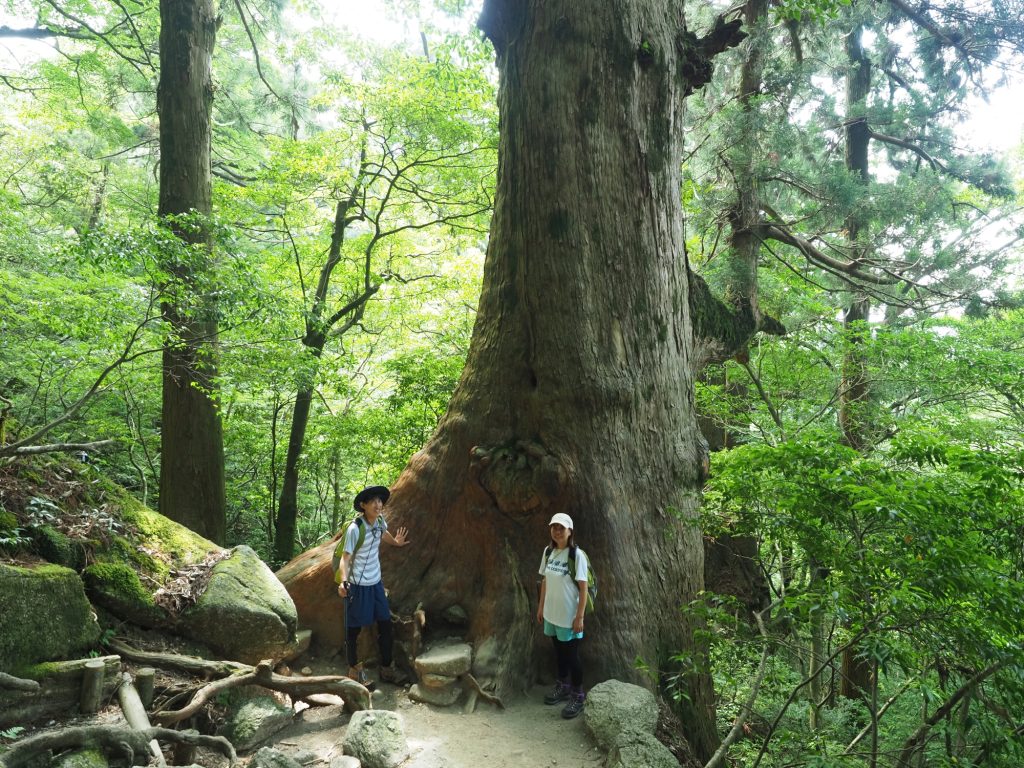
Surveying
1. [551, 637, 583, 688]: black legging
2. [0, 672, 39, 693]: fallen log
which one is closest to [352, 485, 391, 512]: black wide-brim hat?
[551, 637, 583, 688]: black legging

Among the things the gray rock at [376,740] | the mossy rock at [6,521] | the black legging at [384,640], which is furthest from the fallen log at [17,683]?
the black legging at [384,640]

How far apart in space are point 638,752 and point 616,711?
386 mm

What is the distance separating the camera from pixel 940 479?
10.1ft

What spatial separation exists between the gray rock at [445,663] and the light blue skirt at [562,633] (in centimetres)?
79

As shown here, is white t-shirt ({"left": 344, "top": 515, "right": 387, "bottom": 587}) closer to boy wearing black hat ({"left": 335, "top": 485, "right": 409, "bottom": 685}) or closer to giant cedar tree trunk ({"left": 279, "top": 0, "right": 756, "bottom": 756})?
boy wearing black hat ({"left": 335, "top": 485, "right": 409, "bottom": 685})

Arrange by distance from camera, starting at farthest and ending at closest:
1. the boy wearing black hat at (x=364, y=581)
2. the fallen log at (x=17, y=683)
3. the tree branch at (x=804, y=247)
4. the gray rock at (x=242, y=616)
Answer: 1. the tree branch at (x=804, y=247)
2. the boy wearing black hat at (x=364, y=581)
3. the gray rock at (x=242, y=616)
4. the fallen log at (x=17, y=683)

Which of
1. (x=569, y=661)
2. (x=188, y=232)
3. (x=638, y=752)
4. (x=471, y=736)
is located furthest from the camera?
(x=188, y=232)

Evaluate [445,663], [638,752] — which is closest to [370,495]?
[445,663]

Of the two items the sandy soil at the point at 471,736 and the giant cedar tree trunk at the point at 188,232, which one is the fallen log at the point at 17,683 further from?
the giant cedar tree trunk at the point at 188,232

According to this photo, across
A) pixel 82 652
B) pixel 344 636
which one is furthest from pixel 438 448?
pixel 82 652

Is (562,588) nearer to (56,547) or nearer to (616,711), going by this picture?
(616,711)

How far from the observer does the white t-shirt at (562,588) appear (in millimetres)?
4359

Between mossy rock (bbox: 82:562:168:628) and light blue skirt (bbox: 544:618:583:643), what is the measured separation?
2.68 meters

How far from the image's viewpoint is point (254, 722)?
380cm
